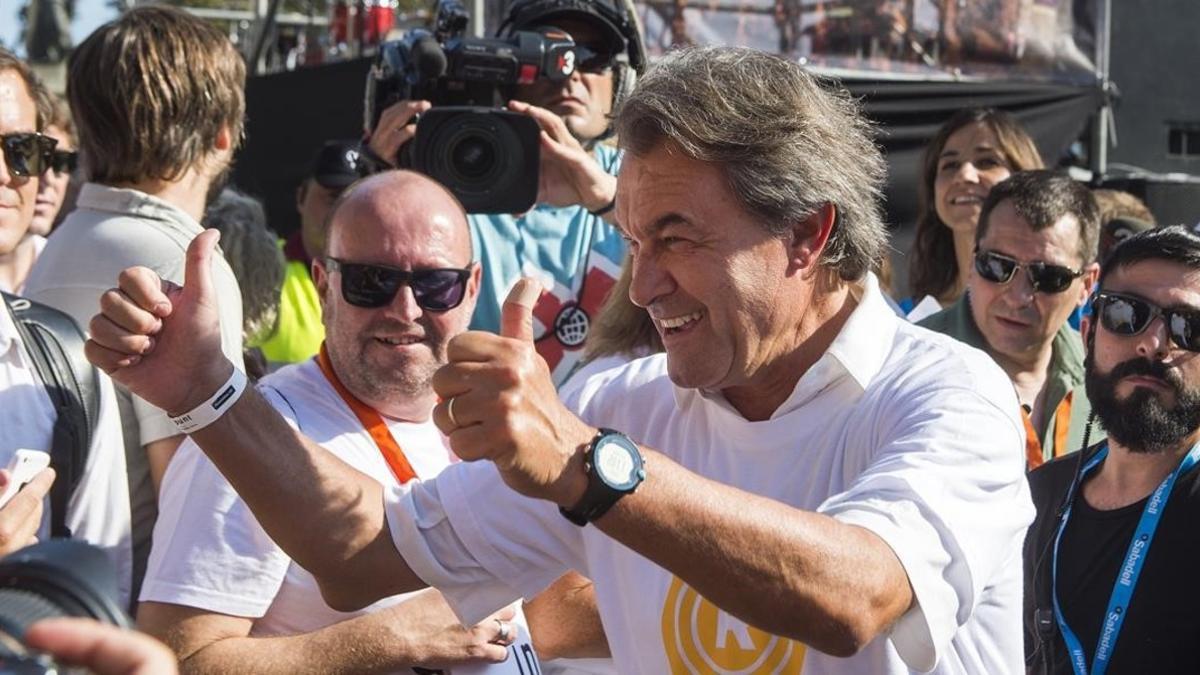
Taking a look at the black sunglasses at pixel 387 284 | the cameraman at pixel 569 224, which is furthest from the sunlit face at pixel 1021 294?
the black sunglasses at pixel 387 284

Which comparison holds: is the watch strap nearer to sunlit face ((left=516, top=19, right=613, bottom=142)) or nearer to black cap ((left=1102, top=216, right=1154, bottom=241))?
sunlit face ((left=516, top=19, right=613, bottom=142))

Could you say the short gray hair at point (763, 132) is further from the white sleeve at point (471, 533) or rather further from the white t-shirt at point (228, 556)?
the white t-shirt at point (228, 556)

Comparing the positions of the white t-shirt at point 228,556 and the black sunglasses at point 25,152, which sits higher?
the black sunglasses at point 25,152

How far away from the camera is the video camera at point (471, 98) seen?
12.2ft

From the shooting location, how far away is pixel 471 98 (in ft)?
12.8

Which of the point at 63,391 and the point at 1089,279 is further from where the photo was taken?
the point at 1089,279

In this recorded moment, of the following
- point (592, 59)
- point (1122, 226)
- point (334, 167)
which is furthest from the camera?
point (1122, 226)

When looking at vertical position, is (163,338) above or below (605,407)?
above

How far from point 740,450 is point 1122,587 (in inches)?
54.0

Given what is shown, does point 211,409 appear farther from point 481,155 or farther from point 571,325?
point 571,325

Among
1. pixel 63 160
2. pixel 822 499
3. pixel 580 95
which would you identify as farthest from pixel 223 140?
pixel 822 499

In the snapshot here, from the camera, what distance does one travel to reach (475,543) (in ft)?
8.23

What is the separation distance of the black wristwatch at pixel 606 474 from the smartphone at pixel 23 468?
3.43 ft

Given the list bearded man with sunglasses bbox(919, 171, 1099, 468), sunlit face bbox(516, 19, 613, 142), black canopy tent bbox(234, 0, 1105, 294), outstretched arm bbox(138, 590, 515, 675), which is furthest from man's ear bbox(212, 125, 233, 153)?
black canopy tent bbox(234, 0, 1105, 294)
